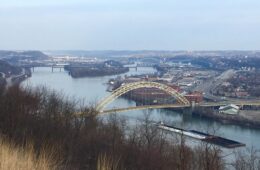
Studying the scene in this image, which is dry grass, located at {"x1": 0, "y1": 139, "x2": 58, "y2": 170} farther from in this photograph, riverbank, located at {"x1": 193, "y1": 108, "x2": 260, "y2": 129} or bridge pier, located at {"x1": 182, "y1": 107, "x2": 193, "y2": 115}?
bridge pier, located at {"x1": 182, "y1": 107, "x2": 193, "y2": 115}

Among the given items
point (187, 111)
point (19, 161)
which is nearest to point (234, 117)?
point (187, 111)

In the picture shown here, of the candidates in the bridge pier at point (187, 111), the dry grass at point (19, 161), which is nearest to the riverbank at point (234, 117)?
the bridge pier at point (187, 111)

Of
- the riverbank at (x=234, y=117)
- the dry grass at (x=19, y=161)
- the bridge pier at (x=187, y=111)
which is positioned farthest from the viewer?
the bridge pier at (x=187, y=111)

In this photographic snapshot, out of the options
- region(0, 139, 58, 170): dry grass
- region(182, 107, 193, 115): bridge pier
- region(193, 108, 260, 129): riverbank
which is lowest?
region(182, 107, 193, 115): bridge pier

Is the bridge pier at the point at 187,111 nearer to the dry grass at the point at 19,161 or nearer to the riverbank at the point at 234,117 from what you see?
the riverbank at the point at 234,117

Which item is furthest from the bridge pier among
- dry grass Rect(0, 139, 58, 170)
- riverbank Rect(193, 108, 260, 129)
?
dry grass Rect(0, 139, 58, 170)

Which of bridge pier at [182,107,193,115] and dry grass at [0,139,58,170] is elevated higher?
dry grass at [0,139,58,170]

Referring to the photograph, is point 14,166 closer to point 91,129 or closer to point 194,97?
point 91,129

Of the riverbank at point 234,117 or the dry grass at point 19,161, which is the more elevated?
the dry grass at point 19,161
